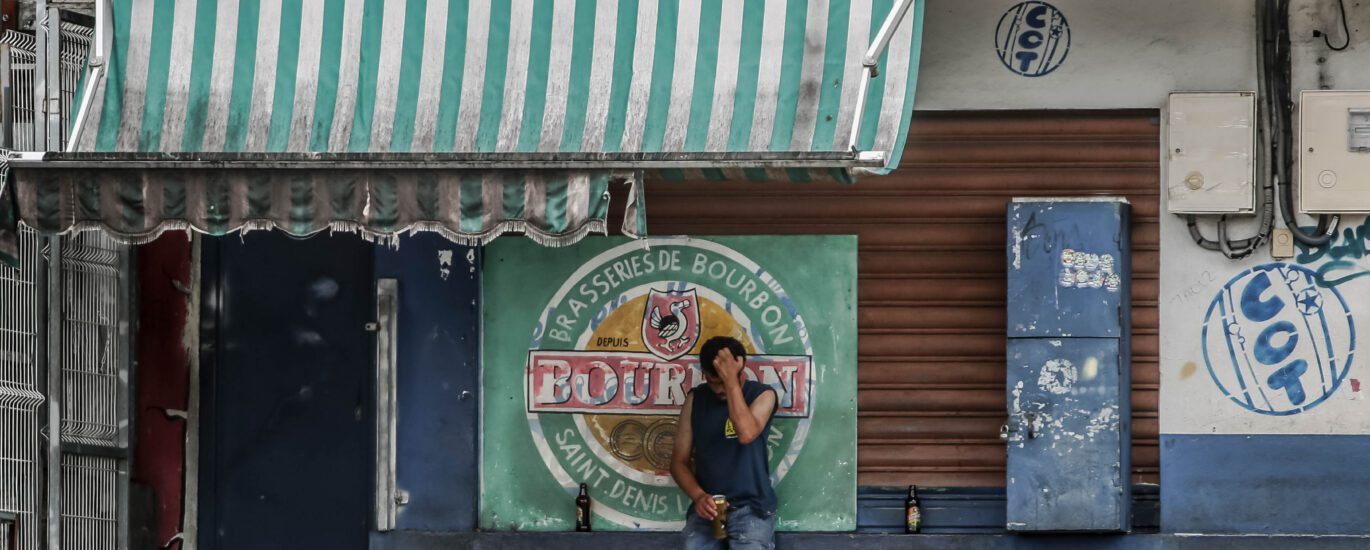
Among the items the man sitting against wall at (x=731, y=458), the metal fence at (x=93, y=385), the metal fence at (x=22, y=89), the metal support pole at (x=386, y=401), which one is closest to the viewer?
the man sitting against wall at (x=731, y=458)

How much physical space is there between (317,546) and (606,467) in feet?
5.73

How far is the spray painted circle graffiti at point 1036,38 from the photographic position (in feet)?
31.1

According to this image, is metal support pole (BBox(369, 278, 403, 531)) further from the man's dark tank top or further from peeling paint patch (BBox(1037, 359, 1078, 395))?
peeling paint patch (BBox(1037, 359, 1078, 395))

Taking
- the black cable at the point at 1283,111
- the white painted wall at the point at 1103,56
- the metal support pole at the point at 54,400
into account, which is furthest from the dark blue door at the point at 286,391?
the black cable at the point at 1283,111

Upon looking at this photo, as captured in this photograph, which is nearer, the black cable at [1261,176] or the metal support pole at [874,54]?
the metal support pole at [874,54]

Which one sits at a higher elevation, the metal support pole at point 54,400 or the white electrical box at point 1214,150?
the white electrical box at point 1214,150

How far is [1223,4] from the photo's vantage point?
30.8 ft

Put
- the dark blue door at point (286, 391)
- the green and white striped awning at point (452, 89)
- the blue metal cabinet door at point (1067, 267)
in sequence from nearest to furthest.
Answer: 1. the green and white striped awning at point (452, 89)
2. the blue metal cabinet door at point (1067, 267)
3. the dark blue door at point (286, 391)

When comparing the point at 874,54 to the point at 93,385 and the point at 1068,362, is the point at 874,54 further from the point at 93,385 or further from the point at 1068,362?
the point at 93,385

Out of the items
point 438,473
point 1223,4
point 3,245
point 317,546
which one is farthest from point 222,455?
point 1223,4

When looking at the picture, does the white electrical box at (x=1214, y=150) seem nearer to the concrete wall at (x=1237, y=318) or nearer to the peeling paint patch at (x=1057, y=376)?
the concrete wall at (x=1237, y=318)

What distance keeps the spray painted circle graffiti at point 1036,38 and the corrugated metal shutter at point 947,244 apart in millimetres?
243

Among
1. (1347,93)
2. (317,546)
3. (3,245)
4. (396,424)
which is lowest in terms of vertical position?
(317,546)

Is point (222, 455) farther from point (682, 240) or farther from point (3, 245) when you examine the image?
point (682, 240)
